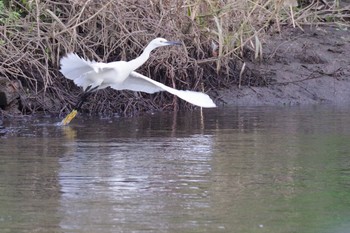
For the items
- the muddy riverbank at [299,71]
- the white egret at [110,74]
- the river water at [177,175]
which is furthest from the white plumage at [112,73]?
the muddy riverbank at [299,71]

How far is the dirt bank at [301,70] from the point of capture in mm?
14203

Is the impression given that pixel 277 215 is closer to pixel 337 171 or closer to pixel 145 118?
pixel 337 171

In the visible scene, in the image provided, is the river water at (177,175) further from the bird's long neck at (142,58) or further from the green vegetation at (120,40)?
the green vegetation at (120,40)

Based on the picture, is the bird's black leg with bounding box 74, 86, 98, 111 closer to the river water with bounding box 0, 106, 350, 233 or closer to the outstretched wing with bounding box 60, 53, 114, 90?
the outstretched wing with bounding box 60, 53, 114, 90

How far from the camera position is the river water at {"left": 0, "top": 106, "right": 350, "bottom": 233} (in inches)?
228

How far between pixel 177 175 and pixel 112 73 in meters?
3.89

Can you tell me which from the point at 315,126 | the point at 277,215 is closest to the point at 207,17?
the point at 315,126

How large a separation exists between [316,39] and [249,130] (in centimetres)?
599

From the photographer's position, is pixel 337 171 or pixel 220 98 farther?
pixel 220 98

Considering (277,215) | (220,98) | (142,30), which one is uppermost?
(142,30)

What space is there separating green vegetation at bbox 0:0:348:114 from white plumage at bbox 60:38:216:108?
1067 millimetres

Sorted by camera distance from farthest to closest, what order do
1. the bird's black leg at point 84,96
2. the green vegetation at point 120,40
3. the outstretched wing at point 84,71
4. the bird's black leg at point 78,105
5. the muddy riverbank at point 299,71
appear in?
1. the muddy riverbank at point 299,71
2. the green vegetation at point 120,40
3. the bird's black leg at point 84,96
4. the bird's black leg at point 78,105
5. the outstretched wing at point 84,71

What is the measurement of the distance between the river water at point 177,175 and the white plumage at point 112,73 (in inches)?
18.9

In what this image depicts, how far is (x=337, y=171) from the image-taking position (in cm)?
771
